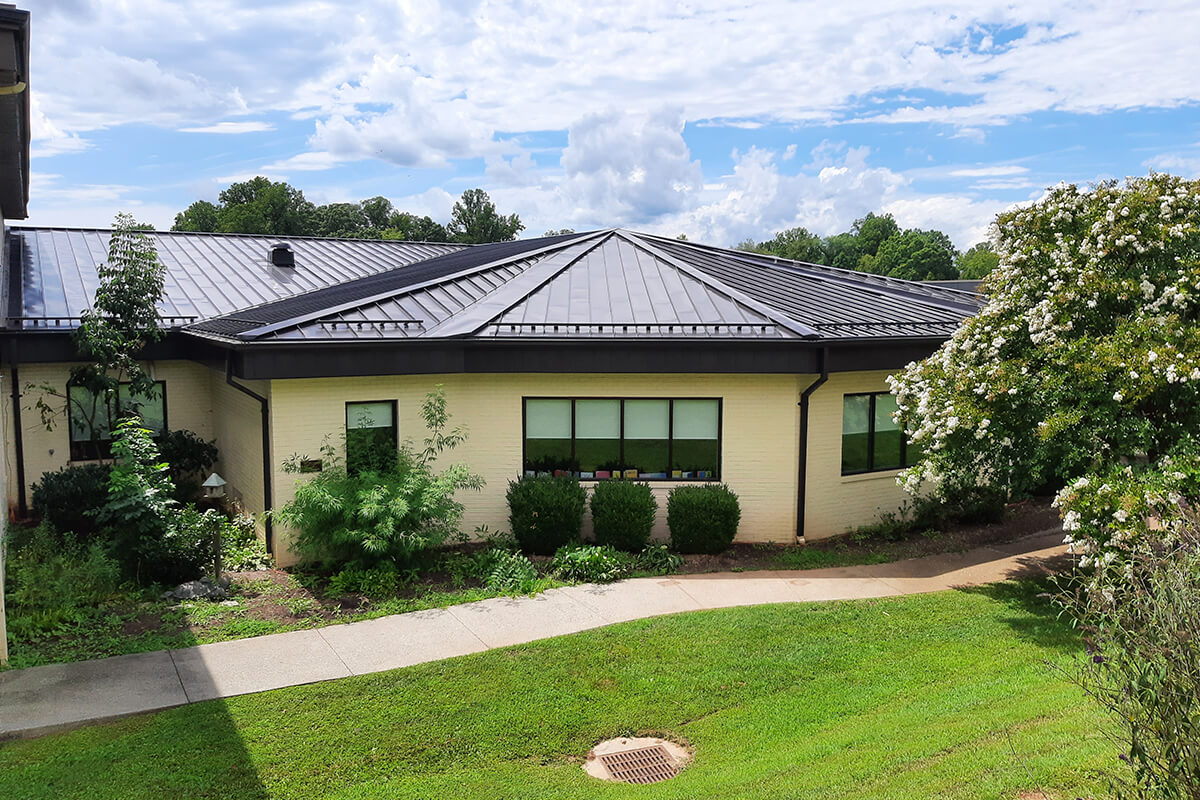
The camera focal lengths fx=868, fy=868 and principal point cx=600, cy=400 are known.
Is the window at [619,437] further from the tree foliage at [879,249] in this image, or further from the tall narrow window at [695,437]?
the tree foliage at [879,249]

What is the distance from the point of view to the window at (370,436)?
1317 centimetres

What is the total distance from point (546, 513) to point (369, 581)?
2738mm

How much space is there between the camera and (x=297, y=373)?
12445 millimetres

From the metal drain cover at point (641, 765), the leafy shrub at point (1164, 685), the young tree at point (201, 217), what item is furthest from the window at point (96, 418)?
the young tree at point (201, 217)

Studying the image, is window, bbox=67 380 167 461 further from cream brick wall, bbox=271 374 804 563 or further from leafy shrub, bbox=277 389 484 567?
cream brick wall, bbox=271 374 804 563

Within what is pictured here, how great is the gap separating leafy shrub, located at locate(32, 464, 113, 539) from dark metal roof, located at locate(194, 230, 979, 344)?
300 centimetres

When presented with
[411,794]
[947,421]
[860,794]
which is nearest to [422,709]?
[411,794]

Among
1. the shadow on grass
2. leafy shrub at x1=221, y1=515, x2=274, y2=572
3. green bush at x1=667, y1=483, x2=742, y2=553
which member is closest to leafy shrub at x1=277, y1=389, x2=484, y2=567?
leafy shrub at x1=221, y1=515, x2=274, y2=572

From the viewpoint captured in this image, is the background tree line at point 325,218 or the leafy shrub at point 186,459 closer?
the leafy shrub at point 186,459

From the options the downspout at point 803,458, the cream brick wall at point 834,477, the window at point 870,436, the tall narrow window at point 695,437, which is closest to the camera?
the downspout at point 803,458

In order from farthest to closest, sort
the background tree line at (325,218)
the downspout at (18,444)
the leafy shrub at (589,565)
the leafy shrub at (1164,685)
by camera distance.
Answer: the background tree line at (325,218) < the downspout at (18,444) < the leafy shrub at (589,565) < the leafy shrub at (1164,685)

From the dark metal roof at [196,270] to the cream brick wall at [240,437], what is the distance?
4.15ft

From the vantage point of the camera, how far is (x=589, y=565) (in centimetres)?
1236

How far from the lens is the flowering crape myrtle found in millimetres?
9148
